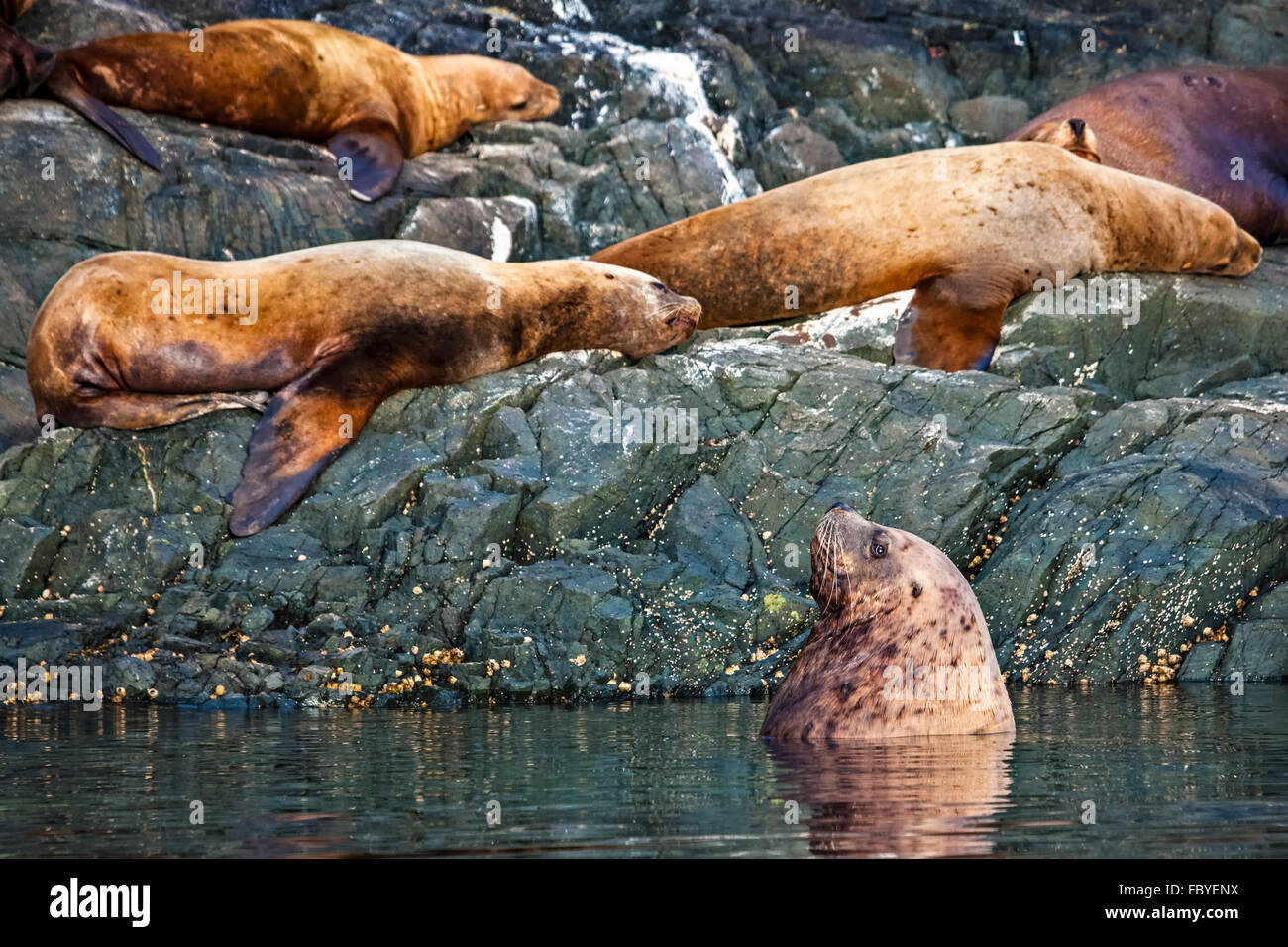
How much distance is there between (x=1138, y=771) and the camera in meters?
5.21

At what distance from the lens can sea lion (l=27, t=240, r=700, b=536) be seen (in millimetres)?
10180

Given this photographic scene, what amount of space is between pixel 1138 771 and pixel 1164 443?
211 inches

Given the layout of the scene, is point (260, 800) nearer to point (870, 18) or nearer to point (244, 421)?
point (244, 421)

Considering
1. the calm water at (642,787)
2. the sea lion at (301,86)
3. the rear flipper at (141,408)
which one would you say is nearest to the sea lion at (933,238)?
the sea lion at (301,86)

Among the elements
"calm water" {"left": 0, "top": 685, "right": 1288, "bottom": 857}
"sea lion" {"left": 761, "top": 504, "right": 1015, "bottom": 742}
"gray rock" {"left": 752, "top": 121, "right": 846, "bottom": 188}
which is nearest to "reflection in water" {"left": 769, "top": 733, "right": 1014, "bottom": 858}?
"calm water" {"left": 0, "top": 685, "right": 1288, "bottom": 857}

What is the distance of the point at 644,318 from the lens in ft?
37.8

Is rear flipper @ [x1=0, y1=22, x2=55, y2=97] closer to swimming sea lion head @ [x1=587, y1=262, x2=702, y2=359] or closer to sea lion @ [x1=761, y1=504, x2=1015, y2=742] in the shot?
swimming sea lion head @ [x1=587, y1=262, x2=702, y2=359]

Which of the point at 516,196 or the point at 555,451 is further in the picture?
the point at 516,196

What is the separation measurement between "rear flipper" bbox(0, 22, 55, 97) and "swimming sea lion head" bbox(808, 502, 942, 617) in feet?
29.3

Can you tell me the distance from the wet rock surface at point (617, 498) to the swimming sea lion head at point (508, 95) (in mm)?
3165

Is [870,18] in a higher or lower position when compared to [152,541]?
higher

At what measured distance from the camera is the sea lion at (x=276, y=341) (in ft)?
33.4

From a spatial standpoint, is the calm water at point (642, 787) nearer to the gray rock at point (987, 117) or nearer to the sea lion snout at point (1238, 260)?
the sea lion snout at point (1238, 260)
